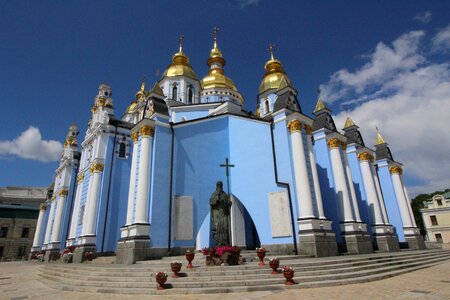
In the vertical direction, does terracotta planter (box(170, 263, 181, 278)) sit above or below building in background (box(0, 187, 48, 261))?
below

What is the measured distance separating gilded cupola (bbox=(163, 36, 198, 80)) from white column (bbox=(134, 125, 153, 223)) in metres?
16.3

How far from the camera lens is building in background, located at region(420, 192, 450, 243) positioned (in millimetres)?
41000

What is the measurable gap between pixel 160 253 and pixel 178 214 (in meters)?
2.12

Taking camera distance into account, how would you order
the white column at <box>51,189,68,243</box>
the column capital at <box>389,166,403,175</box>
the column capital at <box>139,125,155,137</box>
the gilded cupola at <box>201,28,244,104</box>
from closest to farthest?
the column capital at <box>139,125,155,137</box>
the column capital at <box>389,166,403,175</box>
the white column at <box>51,189,68,243</box>
the gilded cupola at <box>201,28,244,104</box>

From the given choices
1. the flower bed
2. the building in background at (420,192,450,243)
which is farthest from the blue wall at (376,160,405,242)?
the building in background at (420,192,450,243)

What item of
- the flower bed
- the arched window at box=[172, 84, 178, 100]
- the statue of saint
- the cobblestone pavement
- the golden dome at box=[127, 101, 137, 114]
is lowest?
the cobblestone pavement

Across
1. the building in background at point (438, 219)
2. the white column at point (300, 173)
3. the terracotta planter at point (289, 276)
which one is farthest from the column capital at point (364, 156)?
the building in background at point (438, 219)

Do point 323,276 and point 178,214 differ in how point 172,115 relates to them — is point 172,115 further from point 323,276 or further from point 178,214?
point 323,276

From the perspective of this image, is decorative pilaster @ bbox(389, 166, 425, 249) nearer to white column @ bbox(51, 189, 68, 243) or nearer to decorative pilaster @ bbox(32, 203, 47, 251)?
white column @ bbox(51, 189, 68, 243)

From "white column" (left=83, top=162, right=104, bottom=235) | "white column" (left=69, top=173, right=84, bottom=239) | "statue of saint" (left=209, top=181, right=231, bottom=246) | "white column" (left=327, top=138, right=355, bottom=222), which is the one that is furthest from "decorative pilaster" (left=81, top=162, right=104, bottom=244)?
"white column" (left=327, top=138, right=355, bottom=222)

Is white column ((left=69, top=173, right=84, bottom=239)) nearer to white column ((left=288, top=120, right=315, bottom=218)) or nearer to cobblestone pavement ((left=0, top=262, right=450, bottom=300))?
cobblestone pavement ((left=0, top=262, right=450, bottom=300))

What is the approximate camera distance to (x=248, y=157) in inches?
671

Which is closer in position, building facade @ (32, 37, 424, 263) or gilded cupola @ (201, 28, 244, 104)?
building facade @ (32, 37, 424, 263)

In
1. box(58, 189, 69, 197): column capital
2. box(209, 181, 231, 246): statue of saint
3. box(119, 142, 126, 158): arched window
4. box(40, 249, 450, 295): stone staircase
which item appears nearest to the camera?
box(40, 249, 450, 295): stone staircase
